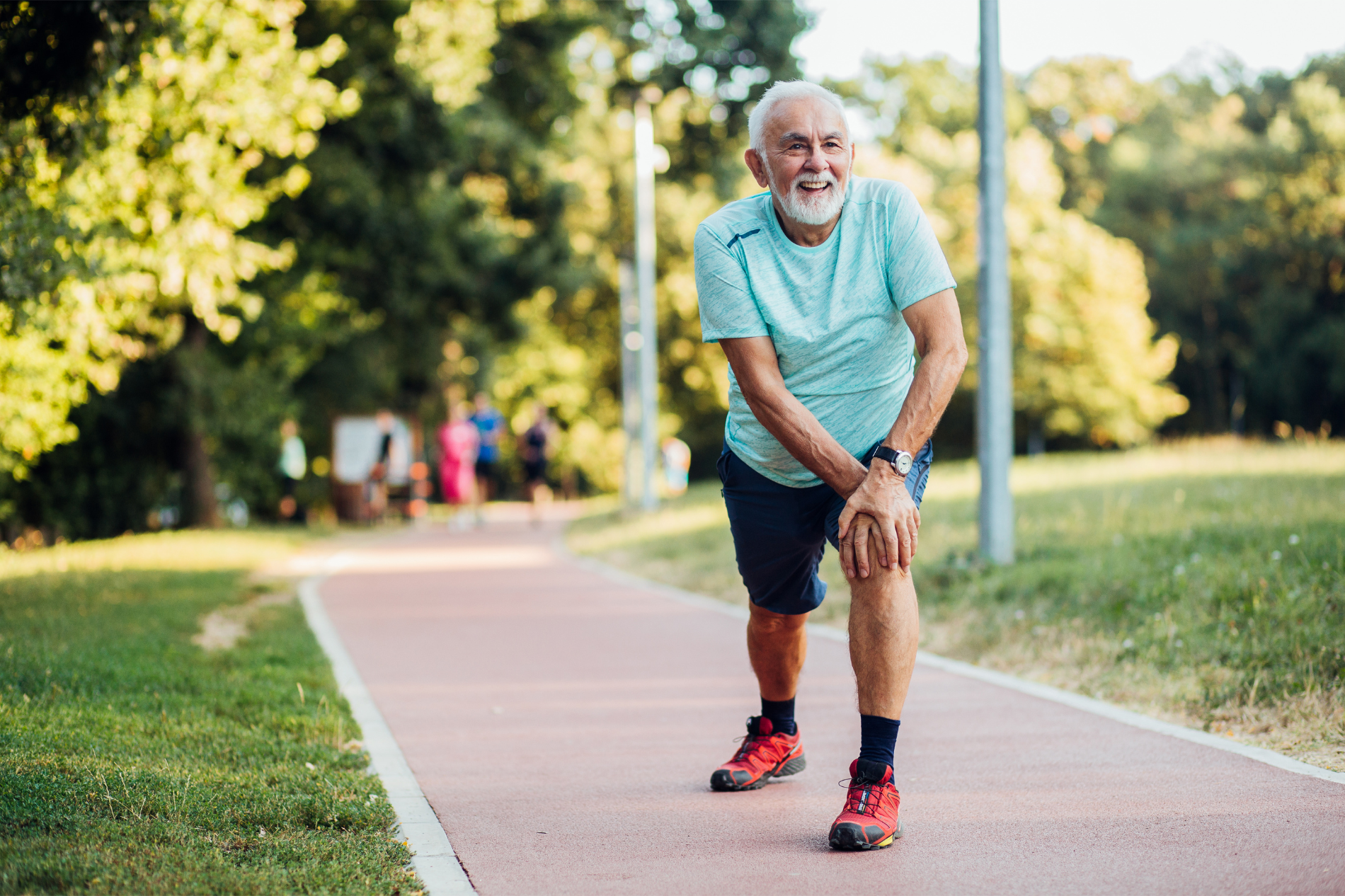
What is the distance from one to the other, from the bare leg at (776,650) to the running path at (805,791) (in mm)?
355

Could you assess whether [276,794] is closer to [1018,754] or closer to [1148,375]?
[1018,754]

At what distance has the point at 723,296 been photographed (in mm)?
3980

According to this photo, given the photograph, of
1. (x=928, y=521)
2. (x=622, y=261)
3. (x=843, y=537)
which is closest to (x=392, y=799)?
(x=843, y=537)

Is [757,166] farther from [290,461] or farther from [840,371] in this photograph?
[290,461]

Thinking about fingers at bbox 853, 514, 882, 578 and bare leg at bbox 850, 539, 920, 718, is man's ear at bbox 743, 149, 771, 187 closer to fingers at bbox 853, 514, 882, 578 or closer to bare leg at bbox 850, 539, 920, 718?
fingers at bbox 853, 514, 882, 578

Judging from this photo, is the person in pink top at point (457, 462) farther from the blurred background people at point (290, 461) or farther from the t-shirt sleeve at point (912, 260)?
the t-shirt sleeve at point (912, 260)

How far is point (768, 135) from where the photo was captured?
4.00 metres

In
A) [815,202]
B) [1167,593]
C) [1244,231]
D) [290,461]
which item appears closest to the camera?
[815,202]

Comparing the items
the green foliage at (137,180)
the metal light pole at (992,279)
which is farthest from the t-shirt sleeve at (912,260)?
the green foliage at (137,180)

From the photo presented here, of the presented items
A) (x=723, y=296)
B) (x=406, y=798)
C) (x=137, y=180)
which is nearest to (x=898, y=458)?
(x=723, y=296)

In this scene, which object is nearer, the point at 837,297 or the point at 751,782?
the point at 837,297

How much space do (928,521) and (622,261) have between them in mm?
14106

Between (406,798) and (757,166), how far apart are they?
7.61ft

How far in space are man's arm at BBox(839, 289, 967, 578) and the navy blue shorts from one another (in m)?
0.21
